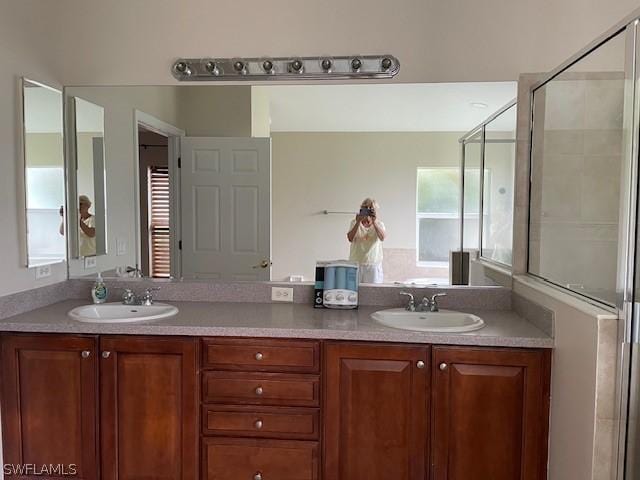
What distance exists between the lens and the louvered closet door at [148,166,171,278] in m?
2.70

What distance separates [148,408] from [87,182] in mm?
1301

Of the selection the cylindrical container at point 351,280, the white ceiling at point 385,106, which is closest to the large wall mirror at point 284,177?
the white ceiling at point 385,106

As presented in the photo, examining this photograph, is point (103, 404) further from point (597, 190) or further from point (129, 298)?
point (597, 190)

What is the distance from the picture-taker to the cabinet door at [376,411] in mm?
2018

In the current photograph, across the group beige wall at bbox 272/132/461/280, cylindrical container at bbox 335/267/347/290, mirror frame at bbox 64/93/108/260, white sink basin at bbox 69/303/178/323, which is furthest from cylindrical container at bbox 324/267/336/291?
mirror frame at bbox 64/93/108/260

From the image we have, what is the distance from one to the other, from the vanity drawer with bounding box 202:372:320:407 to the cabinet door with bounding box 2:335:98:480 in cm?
52

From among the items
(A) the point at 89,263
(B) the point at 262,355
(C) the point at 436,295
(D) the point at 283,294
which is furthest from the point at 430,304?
(A) the point at 89,263


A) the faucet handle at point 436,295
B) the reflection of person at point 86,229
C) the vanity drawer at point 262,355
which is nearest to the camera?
the vanity drawer at point 262,355

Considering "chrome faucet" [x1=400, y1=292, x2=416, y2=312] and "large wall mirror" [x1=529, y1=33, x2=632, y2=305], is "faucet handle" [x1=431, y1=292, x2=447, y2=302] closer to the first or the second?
"chrome faucet" [x1=400, y1=292, x2=416, y2=312]

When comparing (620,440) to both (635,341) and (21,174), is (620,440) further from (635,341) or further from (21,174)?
(21,174)

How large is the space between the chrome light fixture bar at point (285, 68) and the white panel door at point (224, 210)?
329mm

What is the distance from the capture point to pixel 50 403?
7.12 feet

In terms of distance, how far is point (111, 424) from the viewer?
214cm

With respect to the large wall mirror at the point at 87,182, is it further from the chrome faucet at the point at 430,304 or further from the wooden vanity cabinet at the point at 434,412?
the chrome faucet at the point at 430,304
